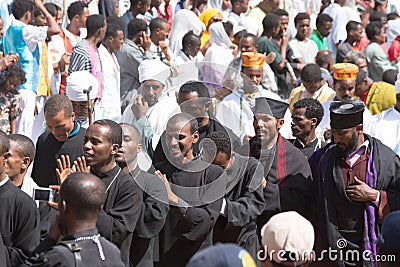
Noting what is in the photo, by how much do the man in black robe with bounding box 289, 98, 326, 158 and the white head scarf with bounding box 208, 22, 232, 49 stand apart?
4.90 m

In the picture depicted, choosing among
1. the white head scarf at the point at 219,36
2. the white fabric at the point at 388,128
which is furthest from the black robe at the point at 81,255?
the white head scarf at the point at 219,36

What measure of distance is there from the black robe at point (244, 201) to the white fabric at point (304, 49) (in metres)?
6.95

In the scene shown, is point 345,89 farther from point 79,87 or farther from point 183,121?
point 183,121

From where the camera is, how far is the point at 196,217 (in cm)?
742

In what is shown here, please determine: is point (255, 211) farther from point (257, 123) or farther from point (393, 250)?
point (393, 250)

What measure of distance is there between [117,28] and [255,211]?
501cm

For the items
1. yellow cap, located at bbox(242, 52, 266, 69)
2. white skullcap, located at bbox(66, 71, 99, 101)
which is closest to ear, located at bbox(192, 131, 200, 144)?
white skullcap, located at bbox(66, 71, 99, 101)

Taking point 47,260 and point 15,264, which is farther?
point 15,264

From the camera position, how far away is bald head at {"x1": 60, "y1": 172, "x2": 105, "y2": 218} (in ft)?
18.5

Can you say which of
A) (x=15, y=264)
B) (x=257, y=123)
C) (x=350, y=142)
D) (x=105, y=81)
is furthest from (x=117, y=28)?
(x=15, y=264)

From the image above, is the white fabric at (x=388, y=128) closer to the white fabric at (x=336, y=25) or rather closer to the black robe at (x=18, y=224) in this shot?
the black robe at (x=18, y=224)

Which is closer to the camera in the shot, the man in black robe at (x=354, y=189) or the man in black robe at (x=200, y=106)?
the man in black robe at (x=354, y=189)

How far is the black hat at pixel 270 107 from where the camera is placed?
27.8 feet

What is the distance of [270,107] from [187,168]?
1.28 metres
